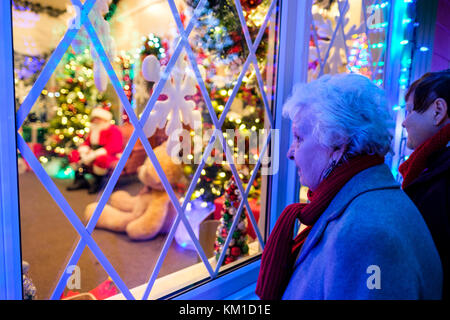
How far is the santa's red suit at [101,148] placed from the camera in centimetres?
98

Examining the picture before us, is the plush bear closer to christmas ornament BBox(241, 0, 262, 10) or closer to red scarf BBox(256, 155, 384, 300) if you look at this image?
red scarf BBox(256, 155, 384, 300)

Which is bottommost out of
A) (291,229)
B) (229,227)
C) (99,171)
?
(229,227)

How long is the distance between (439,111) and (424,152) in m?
0.16

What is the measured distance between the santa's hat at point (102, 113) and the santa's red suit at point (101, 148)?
0.08ft

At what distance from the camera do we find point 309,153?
81cm

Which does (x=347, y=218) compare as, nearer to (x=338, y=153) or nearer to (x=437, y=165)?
(x=338, y=153)

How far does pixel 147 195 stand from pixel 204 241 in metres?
0.41

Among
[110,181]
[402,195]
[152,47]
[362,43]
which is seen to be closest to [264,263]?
[402,195]

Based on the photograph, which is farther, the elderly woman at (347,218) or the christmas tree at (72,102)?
the christmas tree at (72,102)

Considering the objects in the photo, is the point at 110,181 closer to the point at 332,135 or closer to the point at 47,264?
the point at 47,264

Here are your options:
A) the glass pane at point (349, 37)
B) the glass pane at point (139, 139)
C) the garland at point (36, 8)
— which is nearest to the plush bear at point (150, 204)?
the glass pane at point (139, 139)

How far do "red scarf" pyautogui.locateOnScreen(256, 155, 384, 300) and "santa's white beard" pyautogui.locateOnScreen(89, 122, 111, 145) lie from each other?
0.66 meters

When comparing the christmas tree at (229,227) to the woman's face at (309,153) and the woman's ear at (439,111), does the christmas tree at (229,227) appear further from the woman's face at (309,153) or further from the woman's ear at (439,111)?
the woman's ear at (439,111)

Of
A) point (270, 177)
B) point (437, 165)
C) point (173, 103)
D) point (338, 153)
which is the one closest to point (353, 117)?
point (338, 153)
